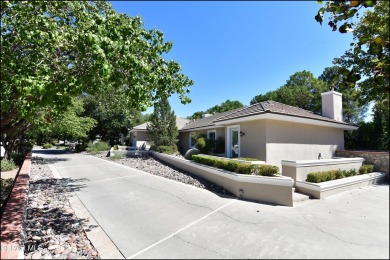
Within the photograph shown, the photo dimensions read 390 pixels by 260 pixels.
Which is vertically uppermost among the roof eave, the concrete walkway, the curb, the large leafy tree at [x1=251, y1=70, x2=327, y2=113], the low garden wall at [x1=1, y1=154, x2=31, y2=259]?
the large leafy tree at [x1=251, y1=70, x2=327, y2=113]

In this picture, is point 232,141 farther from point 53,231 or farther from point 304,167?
point 53,231

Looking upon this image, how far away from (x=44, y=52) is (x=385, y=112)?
22.6m

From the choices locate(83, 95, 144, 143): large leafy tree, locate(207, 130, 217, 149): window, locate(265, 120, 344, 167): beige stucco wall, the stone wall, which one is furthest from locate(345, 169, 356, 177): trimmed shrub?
locate(83, 95, 144, 143): large leafy tree

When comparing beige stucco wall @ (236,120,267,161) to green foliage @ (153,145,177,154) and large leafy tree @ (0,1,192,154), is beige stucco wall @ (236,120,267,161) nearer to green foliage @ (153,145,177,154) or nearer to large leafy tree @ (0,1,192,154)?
large leafy tree @ (0,1,192,154)

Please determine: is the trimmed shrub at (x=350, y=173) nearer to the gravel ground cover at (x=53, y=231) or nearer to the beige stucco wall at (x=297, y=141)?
the beige stucco wall at (x=297, y=141)

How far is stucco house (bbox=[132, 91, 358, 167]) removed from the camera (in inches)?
467

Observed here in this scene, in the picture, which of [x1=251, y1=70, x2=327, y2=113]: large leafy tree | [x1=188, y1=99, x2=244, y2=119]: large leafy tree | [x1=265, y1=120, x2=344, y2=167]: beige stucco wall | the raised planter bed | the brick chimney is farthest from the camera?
[x1=188, y1=99, x2=244, y2=119]: large leafy tree

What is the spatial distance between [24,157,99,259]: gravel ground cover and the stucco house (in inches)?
366

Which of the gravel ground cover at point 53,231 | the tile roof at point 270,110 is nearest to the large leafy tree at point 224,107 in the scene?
the tile roof at point 270,110

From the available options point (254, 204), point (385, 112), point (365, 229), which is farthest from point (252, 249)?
point (385, 112)

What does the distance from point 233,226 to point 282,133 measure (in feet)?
27.2

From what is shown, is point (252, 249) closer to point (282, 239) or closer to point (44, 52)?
point (282, 239)

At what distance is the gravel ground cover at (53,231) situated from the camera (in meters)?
4.39

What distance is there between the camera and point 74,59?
6.39 meters
